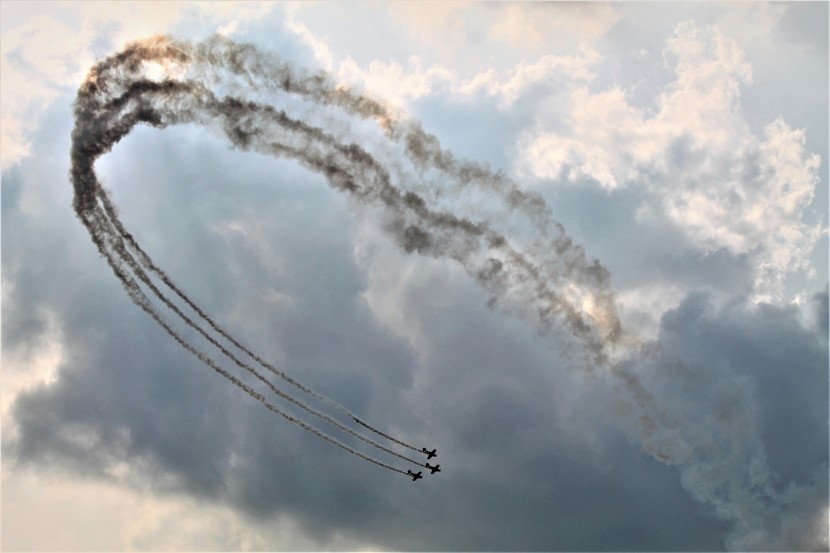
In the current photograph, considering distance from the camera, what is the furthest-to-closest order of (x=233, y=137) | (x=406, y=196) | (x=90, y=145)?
1. (x=406, y=196)
2. (x=233, y=137)
3. (x=90, y=145)

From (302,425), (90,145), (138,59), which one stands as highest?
(138,59)

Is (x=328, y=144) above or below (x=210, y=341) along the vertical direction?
above

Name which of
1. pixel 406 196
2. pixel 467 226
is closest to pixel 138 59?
pixel 406 196

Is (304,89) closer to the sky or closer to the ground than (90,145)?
closer to the sky

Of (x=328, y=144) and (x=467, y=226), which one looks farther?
(x=467, y=226)

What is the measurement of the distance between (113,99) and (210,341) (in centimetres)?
2014

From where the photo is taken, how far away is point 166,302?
9525 centimetres

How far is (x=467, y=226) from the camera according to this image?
109 m

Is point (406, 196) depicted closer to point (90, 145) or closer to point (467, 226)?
point (467, 226)

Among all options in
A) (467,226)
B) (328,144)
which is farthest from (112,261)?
(467,226)

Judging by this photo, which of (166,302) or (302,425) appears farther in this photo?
(302,425)

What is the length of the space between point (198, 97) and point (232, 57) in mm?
3867

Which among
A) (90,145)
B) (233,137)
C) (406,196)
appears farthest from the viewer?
(406,196)

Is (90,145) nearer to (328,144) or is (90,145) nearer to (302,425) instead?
(328,144)
